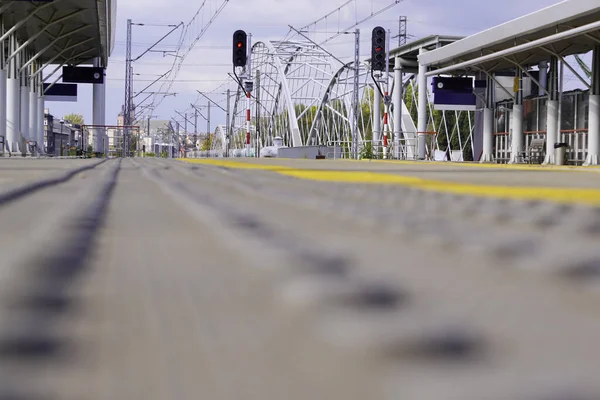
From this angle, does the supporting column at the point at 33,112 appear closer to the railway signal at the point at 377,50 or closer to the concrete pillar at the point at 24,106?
the concrete pillar at the point at 24,106

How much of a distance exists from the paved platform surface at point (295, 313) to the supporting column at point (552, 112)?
17266mm

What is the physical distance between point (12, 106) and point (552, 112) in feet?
54.9

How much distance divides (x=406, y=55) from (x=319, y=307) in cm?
3021

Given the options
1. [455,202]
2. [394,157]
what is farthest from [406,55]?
[455,202]

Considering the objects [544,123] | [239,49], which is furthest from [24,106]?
[544,123]

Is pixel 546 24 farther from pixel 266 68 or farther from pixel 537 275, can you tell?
pixel 266 68

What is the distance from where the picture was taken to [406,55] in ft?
98.7

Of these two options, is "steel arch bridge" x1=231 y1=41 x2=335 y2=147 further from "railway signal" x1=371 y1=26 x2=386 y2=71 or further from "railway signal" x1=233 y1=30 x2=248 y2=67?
"railway signal" x1=371 y1=26 x2=386 y2=71

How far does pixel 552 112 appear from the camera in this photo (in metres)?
18.5

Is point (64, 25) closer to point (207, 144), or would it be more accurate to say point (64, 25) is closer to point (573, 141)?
point (573, 141)

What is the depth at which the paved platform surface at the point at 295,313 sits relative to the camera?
617 millimetres

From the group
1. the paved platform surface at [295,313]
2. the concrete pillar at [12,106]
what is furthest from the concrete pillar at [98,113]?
the paved platform surface at [295,313]

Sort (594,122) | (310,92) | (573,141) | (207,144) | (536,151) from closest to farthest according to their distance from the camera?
1. (594,122)
2. (573,141)
3. (536,151)
4. (310,92)
5. (207,144)

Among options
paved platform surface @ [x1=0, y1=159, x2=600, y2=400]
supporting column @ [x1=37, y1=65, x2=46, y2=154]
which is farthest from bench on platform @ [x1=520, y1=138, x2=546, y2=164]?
supporting column @ [x1=37, y1=65, x2=46, y2=154]
